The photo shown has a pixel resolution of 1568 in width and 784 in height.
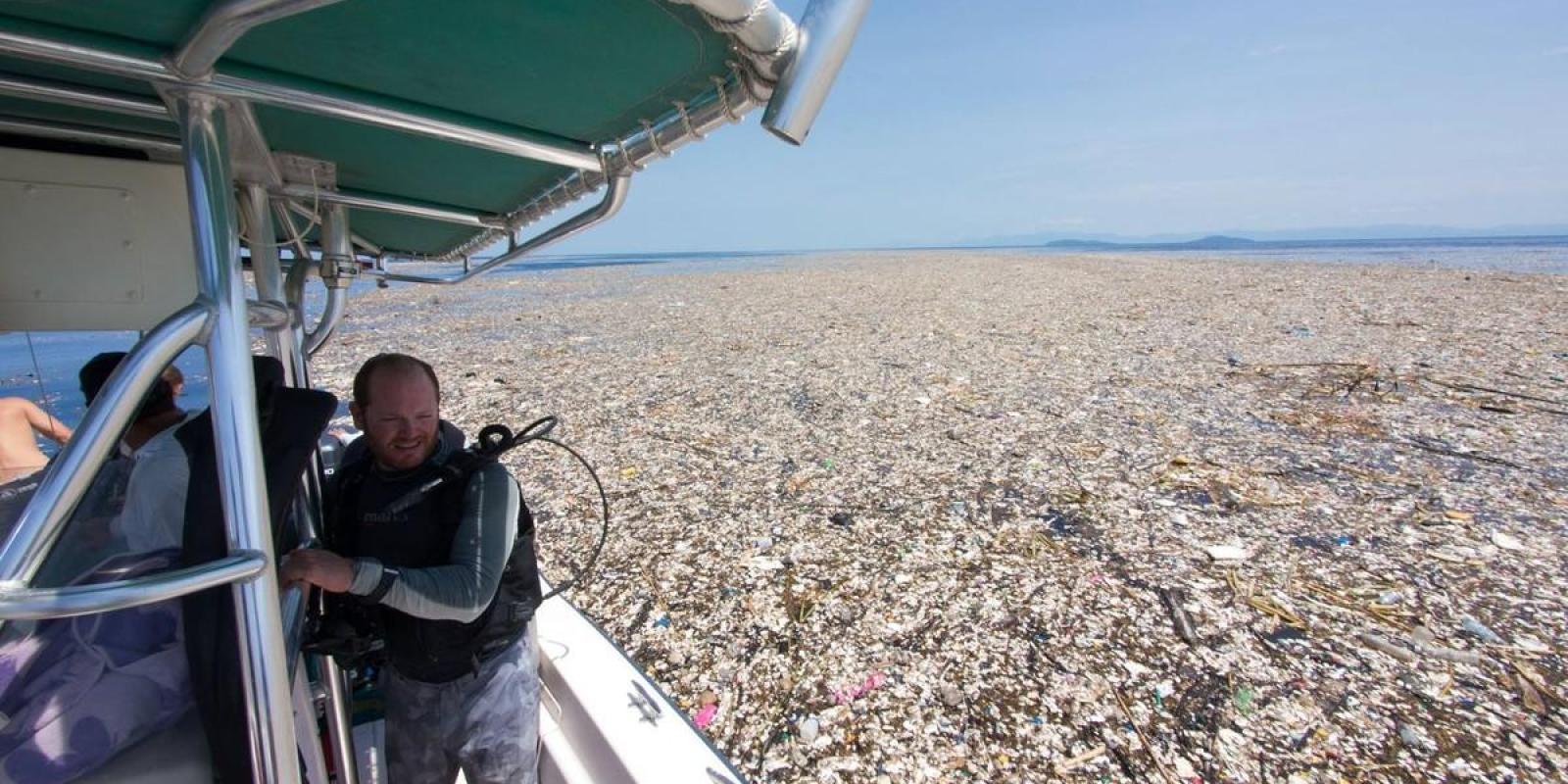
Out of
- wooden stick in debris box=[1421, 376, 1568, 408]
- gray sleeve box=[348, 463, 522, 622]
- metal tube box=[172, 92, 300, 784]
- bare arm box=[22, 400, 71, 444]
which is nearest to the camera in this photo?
metal tube box=[172, 92, 300, 784]

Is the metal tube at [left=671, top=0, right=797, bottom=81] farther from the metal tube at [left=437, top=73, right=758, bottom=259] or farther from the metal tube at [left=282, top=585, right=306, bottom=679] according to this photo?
the metal tube at [left=282, top=585, right=306, bottom=679]

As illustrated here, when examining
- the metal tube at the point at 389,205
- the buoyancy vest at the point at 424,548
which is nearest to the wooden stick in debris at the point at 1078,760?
the buoyancy vest at the point at 424,548

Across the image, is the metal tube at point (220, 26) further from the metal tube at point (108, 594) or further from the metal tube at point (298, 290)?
the metal tube at point (298, 290)

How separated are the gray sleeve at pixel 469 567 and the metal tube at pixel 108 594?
688 millimetres

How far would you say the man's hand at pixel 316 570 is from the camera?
1.57 m

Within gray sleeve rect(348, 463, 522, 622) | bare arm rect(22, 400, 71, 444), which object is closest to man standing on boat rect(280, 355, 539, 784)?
gray sleeve rect(348, 463, 522, 622)

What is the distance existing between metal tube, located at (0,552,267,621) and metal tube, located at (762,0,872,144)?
1.06 metres

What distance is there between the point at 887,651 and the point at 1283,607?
77.9 inches

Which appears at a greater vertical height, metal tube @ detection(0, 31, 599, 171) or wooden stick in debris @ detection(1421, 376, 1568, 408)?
metal tube @ detection(0, 31, 599, 171)

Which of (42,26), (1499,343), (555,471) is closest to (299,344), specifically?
(42,26)

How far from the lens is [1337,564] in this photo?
12.7ft

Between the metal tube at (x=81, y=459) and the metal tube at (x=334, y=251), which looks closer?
the metal tube at (x=81, y=459)

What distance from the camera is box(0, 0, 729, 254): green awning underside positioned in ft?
3.43

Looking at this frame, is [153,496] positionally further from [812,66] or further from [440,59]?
[812,66]
